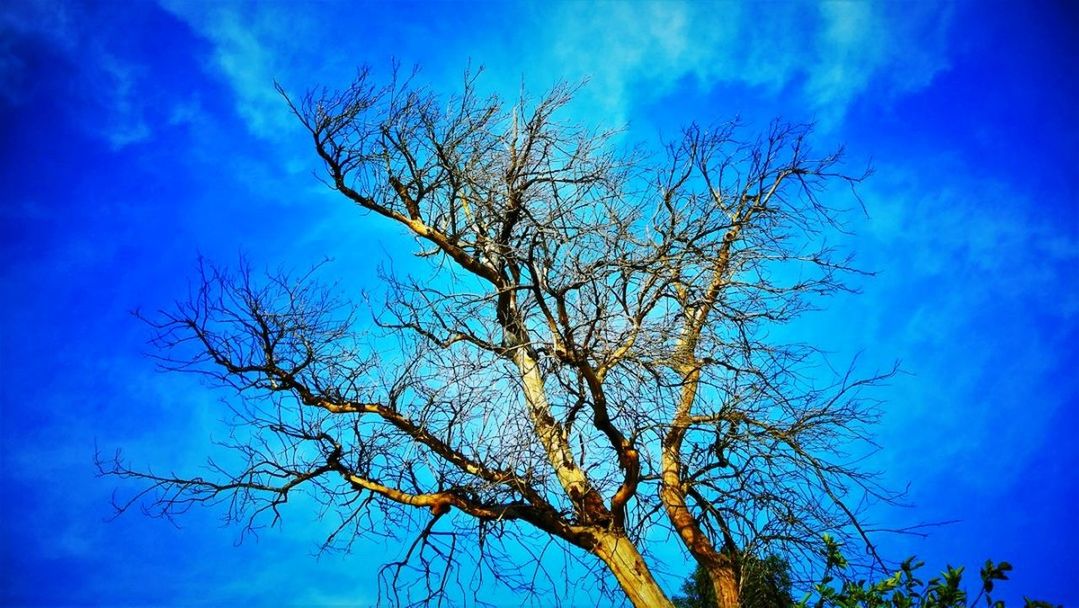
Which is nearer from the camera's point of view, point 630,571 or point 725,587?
point 630,571

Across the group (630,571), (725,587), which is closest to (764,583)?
(725,587)

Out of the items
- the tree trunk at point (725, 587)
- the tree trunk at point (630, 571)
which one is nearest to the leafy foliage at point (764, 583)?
the tree trunk at point (725, 587)

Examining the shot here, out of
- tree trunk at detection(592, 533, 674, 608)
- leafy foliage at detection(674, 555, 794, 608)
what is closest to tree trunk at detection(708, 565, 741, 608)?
leafy foliage at detection(674, 555, 794, 608)

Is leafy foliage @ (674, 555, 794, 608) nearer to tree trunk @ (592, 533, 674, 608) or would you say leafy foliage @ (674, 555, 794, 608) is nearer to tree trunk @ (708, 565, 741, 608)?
tree trunk @ (708, 565, 741, 608)

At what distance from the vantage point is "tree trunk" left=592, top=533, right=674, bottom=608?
5.75m

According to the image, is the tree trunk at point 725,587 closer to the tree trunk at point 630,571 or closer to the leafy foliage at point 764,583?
the leafy foliage at point 764,583

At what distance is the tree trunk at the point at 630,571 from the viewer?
5754 millimetres

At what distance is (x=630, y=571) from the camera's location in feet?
19.1

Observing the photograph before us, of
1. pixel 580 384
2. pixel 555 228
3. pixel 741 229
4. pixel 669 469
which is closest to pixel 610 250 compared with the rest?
pixel 555 228

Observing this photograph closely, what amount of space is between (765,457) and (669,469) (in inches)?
34.9

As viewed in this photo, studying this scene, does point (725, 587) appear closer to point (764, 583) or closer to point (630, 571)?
point (764, 583)

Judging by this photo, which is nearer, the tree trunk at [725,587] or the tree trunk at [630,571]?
the tree trunk at [630,571]

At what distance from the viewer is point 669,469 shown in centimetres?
657

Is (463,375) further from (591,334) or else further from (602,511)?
(602,511)
